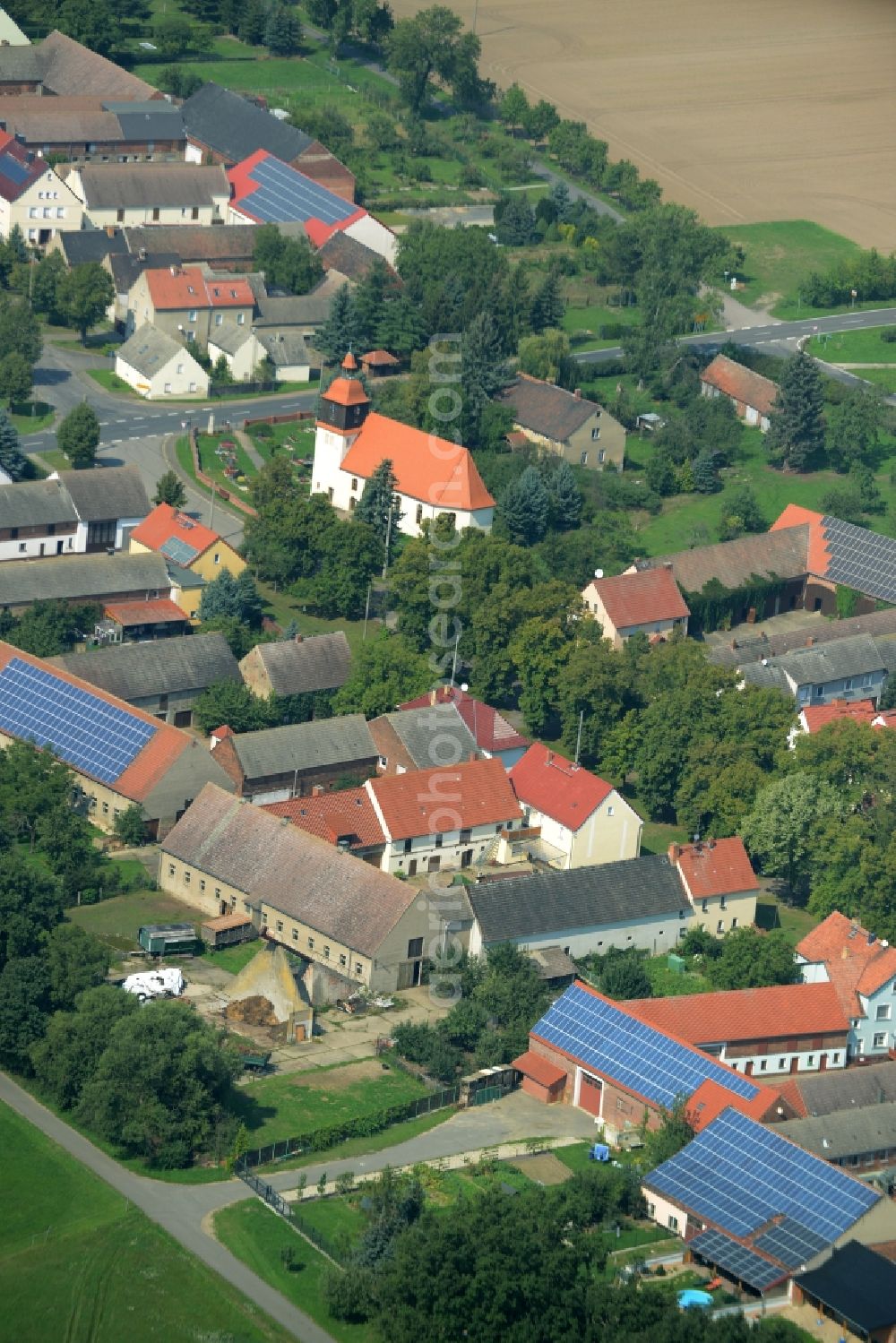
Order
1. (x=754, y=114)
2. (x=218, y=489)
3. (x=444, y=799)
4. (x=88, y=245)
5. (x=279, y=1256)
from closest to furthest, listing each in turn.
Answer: (x=279, y=1256) → (x=444, y=799) → (x=218, y=489) → (x=88, y=245) → (x=754, y=114)

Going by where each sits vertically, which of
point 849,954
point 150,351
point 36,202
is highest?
point 36,202

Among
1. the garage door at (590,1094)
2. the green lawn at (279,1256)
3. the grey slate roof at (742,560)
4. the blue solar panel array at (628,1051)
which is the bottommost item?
the grey slate roof at (742,560)

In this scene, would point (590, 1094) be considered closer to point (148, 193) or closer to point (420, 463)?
point (420, 463)

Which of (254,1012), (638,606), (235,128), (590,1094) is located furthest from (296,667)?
(235,128)

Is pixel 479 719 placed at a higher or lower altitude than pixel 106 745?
lower

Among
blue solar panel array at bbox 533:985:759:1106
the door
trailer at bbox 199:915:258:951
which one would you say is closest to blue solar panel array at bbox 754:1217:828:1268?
blue solar panel array at bbox 533:985:759:1106

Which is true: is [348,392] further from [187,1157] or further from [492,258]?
[187,1157]

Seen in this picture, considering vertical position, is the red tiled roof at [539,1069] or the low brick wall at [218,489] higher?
the red tiled roof at [539,1069]

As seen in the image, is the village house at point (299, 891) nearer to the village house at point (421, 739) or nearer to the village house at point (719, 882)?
the village house at point (421, 739)

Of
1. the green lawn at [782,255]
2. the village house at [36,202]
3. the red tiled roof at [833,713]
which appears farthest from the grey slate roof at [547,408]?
the village house at [36,202]
